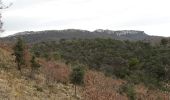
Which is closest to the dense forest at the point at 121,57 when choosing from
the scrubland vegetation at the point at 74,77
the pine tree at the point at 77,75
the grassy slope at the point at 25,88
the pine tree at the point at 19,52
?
the scrubland vegetation at the point at 74,77

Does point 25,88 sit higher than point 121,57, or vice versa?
point 25,88

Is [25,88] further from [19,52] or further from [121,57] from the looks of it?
[121,57]

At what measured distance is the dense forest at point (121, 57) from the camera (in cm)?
3914

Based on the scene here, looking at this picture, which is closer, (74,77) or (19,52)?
(74,77)

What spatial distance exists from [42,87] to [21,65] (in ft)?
13.4

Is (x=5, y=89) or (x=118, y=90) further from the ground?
(x=5, y=89)

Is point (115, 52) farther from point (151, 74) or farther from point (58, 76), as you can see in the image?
point (58, 76)

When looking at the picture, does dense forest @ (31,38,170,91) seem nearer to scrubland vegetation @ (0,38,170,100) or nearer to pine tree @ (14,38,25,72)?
scrubland vegetation @ (0,38,170,100)

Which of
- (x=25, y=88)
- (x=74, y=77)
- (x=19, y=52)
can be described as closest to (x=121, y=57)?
(x=74, y=77)

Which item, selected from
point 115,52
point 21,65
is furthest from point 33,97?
point 115,52

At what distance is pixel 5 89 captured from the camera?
Answer: 1491cm

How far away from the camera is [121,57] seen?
5222 cm

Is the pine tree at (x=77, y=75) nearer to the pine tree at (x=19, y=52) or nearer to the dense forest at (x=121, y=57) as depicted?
the pine tree at (x=19, y=52)

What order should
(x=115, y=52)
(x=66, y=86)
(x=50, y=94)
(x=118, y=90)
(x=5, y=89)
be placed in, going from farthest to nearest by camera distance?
(x=115, y=52), (x=118, y=90), (x=66, y=86), (x=50, y=94), (x=5, y=89)
